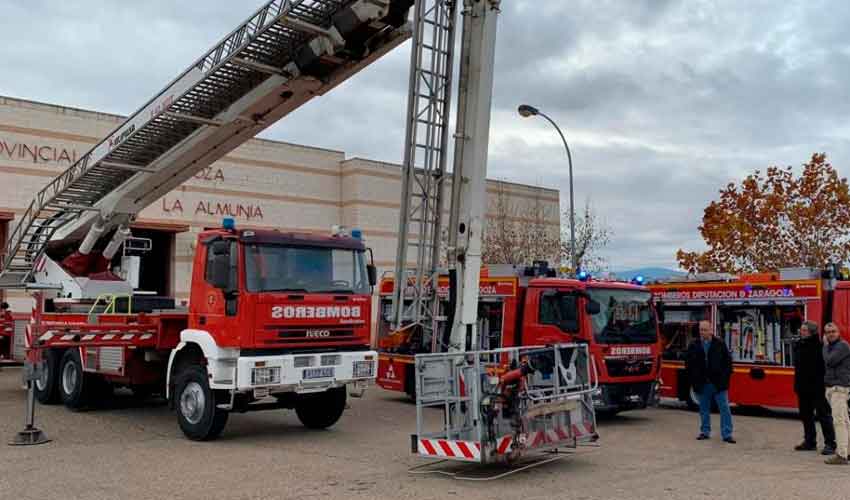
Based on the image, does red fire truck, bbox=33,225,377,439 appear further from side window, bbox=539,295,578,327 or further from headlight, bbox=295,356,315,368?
side window, bbox=539,295,578,327

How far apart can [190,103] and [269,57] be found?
5.59 feet

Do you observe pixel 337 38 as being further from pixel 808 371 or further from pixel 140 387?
pixel 808 371

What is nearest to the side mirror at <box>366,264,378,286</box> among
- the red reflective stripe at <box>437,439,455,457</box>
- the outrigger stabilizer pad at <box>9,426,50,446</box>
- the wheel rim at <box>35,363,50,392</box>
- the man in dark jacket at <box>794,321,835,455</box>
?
the red reflective stripe at <box>437,439,455,457</box>

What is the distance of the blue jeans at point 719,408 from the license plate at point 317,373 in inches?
201

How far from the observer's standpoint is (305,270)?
35.8 ft

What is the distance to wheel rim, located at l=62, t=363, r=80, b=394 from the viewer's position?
549 inches

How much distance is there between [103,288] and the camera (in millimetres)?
14609

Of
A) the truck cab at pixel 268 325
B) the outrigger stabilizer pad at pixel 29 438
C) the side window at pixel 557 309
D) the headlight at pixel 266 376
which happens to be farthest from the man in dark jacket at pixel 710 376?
the outrigger stabilizer pad at pixel 29 438

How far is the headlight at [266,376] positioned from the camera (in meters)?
10.2

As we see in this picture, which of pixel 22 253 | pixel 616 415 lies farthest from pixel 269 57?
pixel 616 415

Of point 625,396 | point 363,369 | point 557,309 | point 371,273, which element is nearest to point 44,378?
point 363,369

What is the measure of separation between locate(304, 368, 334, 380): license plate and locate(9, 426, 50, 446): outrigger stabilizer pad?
11.7ft

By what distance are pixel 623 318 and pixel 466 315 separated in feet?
14.1

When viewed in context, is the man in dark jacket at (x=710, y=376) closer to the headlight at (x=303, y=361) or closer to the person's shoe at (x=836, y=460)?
the person's shoe at (x=836, y=460)
